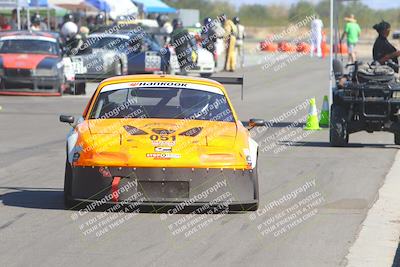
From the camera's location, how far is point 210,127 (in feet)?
33.9

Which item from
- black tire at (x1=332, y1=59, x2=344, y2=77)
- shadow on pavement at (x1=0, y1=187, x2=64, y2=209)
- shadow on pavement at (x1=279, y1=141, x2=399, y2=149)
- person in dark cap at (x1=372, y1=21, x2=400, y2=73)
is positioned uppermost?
person in dark cap at (x1=372, y1=21, x2=400, y2=73)

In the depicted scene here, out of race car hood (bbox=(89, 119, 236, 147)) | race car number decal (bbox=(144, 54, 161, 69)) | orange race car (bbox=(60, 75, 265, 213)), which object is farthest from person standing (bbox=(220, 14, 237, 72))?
orange race car (bbox=(60, 75, 265, 213))

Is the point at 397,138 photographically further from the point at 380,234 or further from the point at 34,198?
the point at 380,234

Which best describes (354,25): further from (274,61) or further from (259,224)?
(259,224)

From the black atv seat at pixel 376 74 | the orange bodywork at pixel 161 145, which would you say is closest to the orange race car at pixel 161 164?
the orange bodywork at pixel 161 145

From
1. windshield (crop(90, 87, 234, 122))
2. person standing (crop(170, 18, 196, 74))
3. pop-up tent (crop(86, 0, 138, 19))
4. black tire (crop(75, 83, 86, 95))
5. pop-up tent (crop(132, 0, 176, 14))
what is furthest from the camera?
pop-up tent (crop(132, 0, 176, 14))

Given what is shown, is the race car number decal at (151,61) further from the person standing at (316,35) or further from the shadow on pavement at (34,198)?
the shadow on pavement at (34,198)

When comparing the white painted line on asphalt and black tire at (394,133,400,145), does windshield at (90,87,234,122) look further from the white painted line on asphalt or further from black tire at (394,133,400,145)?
black tire at (394,133,400,145)

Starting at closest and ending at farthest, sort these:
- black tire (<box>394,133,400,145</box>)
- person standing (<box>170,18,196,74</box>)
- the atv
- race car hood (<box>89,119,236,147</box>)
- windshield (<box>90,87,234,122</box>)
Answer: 1. race car hood (<box>89,119,236,147</box>)
2. windshield (<box>90,87,234,122</box>)
3. the atv
4. black tire (<box>394,133,400,145</box>)
5. person standing (<box>170,18,196,74</box>)

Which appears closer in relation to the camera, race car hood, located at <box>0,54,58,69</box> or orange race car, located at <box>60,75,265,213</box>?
orange race car, located at <box>60,75,265,213</box>

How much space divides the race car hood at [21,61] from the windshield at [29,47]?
58 cm

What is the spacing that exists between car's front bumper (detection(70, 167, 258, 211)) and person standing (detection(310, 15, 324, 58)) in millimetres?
36434

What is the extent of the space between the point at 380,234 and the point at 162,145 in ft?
7.15

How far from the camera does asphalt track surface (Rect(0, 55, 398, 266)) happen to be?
26.1 ft
